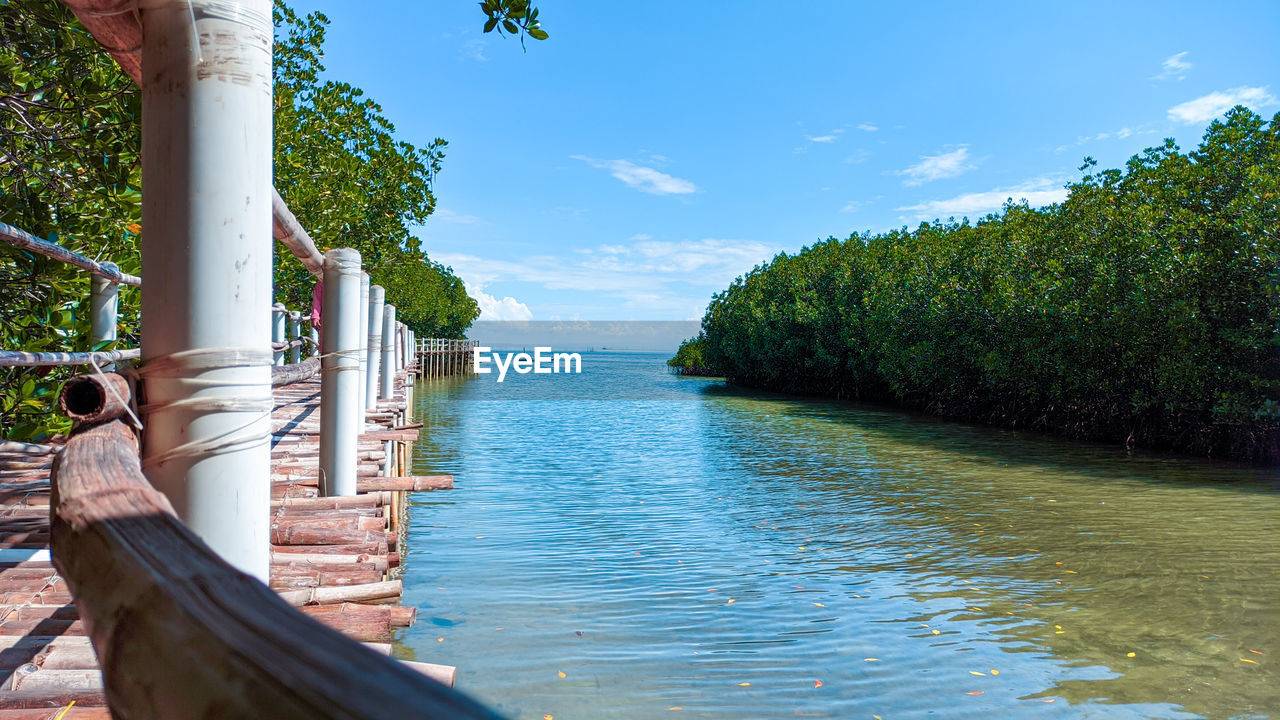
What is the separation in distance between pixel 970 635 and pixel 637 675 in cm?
302

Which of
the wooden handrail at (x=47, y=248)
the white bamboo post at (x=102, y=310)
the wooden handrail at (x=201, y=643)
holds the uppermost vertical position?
the wooden handrail at (x=47, y=248)

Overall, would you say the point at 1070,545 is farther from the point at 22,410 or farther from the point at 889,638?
the point at 22,410

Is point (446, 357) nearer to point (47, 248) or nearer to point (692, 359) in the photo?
point (692, 359)

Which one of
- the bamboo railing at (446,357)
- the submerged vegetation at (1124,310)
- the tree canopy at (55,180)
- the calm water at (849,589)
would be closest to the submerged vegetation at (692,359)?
the bamboo railing at (446,357)

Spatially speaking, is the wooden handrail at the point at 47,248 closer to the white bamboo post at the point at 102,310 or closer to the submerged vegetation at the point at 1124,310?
the white bamboo post at the point at 102,310

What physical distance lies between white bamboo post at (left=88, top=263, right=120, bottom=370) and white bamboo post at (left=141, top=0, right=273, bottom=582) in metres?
4.55

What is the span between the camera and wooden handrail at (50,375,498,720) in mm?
578

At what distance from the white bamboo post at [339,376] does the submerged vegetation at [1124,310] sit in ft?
64.0

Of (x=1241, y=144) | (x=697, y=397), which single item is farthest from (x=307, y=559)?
(x=697, y=397)

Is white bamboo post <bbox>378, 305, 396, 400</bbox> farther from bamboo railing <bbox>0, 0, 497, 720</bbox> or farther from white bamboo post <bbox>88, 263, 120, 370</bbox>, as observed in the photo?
bamboo railing <bbox>0, 0, 497, 720</bbox>

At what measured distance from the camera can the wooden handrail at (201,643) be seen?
58cm

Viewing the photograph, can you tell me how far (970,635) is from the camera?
7070mm

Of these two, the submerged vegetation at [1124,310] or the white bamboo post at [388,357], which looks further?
the submerged vegetation at [1124,310]

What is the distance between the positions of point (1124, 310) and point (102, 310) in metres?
21.7
